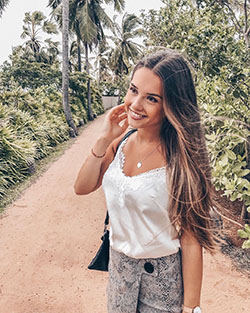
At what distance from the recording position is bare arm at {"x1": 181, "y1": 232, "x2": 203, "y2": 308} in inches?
44.0

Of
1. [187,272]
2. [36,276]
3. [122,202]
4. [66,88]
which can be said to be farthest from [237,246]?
[66,88]

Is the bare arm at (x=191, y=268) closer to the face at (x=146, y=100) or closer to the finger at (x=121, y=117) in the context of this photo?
the face at (x=146, y=100)

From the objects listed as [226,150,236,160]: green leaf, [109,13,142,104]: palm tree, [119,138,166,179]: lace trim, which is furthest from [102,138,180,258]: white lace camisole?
[109,13,142,104]: palm tree

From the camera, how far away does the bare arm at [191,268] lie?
3.67 ft

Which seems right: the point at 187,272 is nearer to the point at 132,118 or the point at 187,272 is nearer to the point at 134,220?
the point at 134,220

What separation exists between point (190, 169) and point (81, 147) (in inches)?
355

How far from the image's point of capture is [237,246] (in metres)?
3.59

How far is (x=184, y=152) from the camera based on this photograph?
111cm

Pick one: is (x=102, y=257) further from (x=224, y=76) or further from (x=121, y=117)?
(x=224, y=76)

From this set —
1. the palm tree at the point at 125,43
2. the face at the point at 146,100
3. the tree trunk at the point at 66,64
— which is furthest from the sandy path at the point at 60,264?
the palm tree at the point at 125,43

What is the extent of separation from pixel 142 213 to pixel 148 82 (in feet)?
1.71

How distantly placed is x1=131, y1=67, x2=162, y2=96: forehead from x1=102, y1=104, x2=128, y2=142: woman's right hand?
27cm

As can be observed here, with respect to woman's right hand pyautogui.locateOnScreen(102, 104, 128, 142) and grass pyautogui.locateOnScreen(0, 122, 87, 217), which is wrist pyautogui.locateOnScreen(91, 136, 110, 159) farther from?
grass pyautogui.locateOnScreen(0, 122, 87, 217)

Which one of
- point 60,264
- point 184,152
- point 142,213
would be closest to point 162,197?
point 142,213
